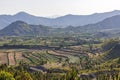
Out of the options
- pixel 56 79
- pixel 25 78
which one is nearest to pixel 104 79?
pixel 56 79

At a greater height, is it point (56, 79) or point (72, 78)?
point (72, 78)

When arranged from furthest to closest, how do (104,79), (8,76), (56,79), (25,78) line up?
1. (56,79)
2. (104,79)
3. (25,78)
4. (8,76)

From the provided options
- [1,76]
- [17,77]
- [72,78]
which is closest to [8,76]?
[1,76]

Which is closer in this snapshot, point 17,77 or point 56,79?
point 17,77

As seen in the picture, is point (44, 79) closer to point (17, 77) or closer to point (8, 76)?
point (17, 77)

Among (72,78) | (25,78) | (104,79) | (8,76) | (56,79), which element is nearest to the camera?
(72,78)

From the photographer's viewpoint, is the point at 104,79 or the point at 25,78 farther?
the point at 104,79

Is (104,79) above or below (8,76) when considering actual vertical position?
below

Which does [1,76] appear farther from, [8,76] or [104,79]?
[104,79]

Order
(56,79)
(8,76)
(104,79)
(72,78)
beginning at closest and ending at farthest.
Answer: (72,78), (8,76), (104,79), (56,79)
